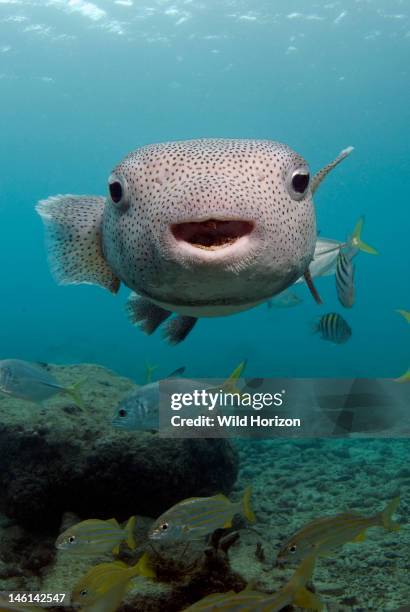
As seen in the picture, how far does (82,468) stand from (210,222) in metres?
4.22

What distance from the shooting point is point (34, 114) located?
4750 centimetres

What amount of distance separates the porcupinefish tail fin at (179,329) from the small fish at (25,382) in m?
1.80

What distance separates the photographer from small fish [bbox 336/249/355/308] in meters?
4.22

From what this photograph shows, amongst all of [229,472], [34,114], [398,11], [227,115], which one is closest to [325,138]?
[227,115]

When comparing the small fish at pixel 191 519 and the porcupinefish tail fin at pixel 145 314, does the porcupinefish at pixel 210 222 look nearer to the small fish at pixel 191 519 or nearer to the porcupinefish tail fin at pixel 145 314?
the porcupinefish tail fin at pixel 145 314

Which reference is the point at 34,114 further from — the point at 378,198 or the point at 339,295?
the point at 378,198

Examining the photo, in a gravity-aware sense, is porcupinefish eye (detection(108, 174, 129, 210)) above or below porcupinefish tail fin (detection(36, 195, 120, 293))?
above

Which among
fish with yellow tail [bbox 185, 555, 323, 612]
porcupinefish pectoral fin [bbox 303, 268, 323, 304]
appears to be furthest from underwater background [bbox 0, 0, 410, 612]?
porcupinefish pectoral fin [bbox 303, 268, 323, 304]

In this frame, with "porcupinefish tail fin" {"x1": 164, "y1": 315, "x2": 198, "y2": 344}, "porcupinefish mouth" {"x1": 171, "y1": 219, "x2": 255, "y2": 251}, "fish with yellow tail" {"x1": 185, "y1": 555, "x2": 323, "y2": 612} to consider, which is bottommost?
"fish with yellow tail" {"x1": 185, "y1": 555, "x2": 323, "y2": 612}

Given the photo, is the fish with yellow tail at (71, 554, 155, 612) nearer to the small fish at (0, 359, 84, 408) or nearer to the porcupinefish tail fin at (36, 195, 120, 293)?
the porcupinefish tail fin at (36, 195, 120, 293)

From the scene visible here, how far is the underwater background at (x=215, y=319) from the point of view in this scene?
17.0ft

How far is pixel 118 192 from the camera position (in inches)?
94.1

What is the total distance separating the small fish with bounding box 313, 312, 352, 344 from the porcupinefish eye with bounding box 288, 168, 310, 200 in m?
4.81

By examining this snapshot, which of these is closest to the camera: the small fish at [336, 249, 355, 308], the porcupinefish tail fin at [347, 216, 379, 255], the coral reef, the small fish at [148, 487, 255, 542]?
the small fish at [148, 487, 255, 542]
